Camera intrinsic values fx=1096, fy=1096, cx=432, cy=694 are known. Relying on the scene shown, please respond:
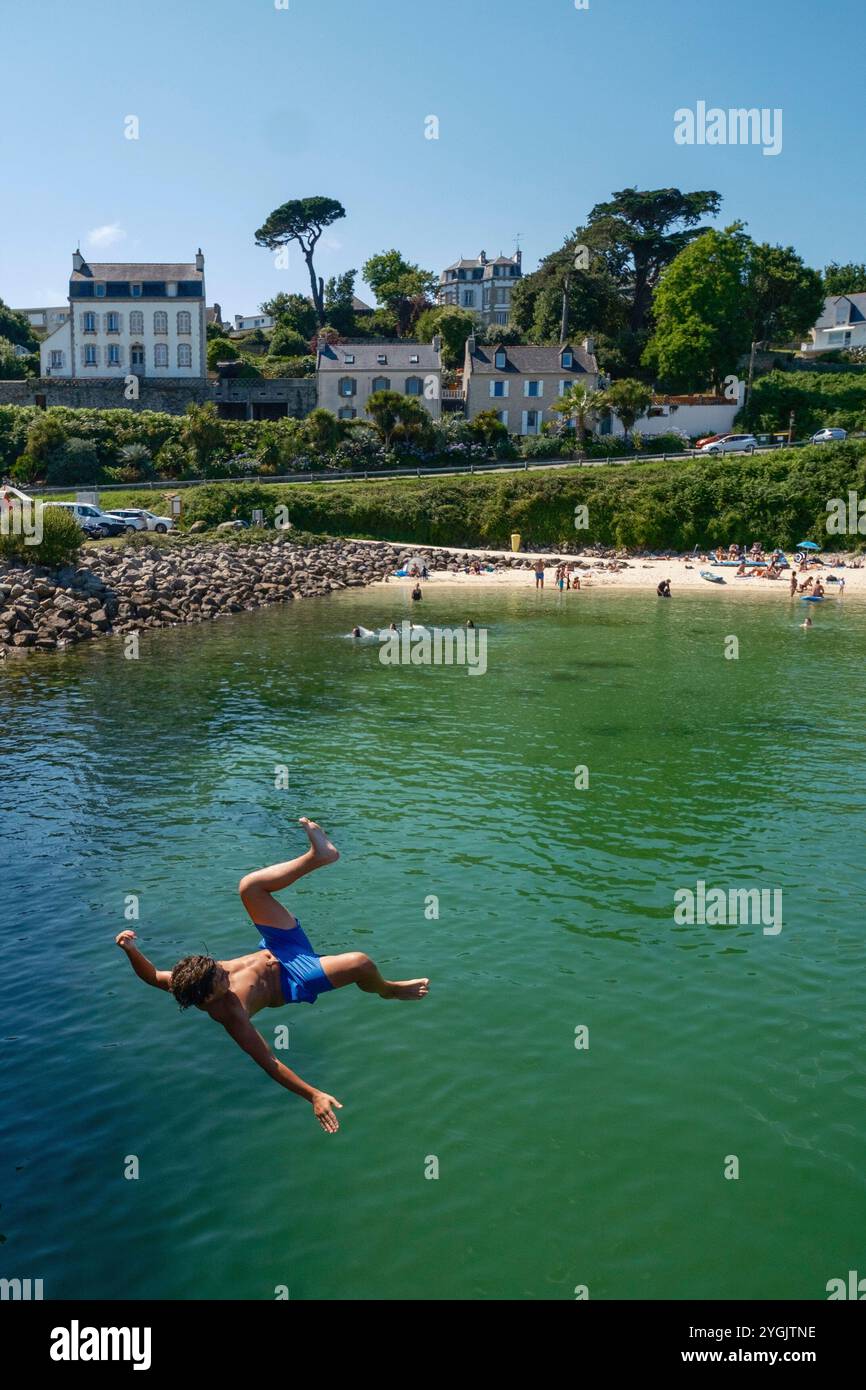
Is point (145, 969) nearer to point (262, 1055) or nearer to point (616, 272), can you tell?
point (262, 1055)

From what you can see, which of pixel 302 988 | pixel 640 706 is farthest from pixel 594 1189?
pixel 640 706

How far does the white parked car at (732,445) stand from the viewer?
290 feet

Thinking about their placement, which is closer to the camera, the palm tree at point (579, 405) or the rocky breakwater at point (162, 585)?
the rocky breakwater at point (162, 585)

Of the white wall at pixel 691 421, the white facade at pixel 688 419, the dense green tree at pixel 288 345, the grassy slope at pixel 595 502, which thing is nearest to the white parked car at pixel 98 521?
the grassy slope at pixel 595 502

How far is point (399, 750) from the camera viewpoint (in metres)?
28.6

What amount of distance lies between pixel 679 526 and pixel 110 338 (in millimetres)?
59791

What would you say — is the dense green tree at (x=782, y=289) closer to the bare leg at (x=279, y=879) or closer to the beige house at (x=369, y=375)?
the beige house at (x=369, y=375)

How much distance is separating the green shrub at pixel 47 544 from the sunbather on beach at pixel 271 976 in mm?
44541

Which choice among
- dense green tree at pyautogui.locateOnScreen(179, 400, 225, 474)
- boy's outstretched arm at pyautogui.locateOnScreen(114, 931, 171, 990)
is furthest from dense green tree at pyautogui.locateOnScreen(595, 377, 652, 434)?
boy's outstretched arm at pyautogui.locateOnScreen(114, 931, 171, 990)

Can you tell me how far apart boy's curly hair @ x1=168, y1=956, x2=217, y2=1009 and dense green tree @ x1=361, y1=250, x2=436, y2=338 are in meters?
129

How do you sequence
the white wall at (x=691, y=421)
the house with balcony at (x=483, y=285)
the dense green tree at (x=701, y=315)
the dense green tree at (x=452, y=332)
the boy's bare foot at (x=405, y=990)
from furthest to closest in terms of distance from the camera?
1. the house with balcony at (x=483, y=285)
2. the dense green tree at (x=452, y=332)
3. the dense green tree at (x=701, y=315)
4. the white wall at (x=691, y=421)
5. the boy's bare foot at (x=405, y=990)

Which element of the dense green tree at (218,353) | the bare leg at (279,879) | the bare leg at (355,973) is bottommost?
the bare leg at (355,973)

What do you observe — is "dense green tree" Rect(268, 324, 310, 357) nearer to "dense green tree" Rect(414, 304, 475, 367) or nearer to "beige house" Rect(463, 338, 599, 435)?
"dense green tree" Rect(414, 304, 475, 367)

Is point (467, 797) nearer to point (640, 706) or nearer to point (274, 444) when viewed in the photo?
point (640, 706)
